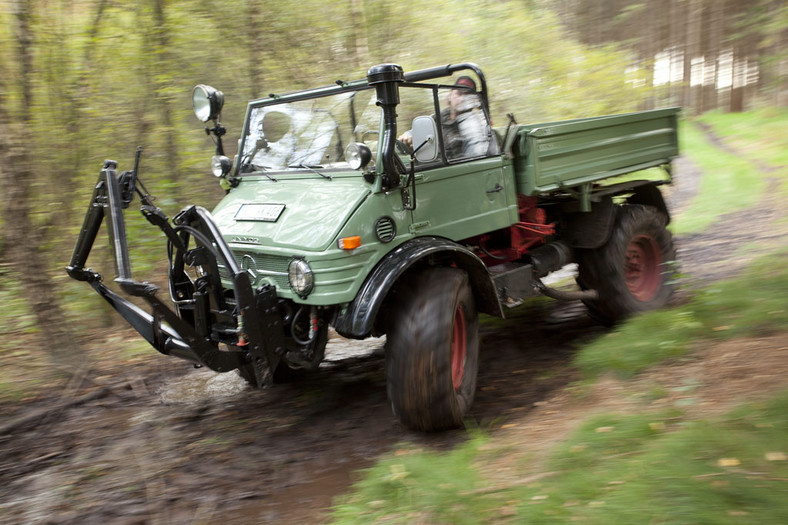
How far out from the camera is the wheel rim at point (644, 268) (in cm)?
627

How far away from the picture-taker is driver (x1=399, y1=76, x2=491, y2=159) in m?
4.78

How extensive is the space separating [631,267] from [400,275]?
320cm

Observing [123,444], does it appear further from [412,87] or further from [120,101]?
[120,101]

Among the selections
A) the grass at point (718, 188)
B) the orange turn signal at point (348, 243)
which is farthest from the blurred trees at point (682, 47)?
the orange turn signal at point (348, 243)

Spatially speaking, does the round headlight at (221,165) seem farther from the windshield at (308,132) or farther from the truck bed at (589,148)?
the truck bed at (589,148)

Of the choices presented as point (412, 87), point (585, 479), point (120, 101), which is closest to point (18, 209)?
point (120, 101)

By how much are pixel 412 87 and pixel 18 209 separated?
384cm

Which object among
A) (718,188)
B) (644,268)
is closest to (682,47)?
(718,188)

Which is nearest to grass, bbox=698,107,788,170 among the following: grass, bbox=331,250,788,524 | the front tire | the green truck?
the green truck

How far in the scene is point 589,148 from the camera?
5.66 meters

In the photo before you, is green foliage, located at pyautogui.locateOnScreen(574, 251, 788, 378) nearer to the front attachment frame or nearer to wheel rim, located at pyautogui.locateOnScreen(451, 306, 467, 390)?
wheel rim, located at pyautogui.locateOnScreen(451, 306, 467, 390)

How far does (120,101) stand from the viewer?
688 cm

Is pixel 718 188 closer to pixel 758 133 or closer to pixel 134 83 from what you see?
pixel 758 133

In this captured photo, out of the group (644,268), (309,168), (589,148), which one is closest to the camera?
(309,168)
